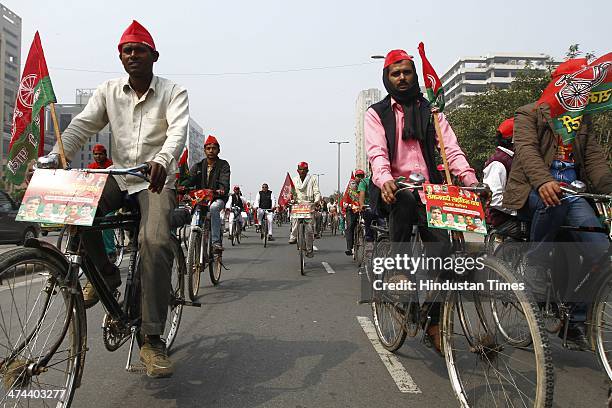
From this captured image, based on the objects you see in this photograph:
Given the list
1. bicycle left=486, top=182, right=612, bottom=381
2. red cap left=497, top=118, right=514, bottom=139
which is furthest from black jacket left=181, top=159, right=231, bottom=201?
bicycle left=486, top=182, right=612, bottom=381

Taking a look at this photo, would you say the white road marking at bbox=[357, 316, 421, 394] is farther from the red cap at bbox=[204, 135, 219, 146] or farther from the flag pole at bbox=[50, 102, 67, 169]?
the red cap at bbox=[204, 135, 219, 146]

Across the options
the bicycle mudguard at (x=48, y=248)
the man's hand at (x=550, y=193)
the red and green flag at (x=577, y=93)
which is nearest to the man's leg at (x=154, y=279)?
the bicycle mudguard at (x=48, y=248)

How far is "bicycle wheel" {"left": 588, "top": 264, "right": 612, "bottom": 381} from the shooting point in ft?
9.33

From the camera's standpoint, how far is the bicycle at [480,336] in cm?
226

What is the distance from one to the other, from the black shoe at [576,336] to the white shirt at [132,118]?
8.98 feet

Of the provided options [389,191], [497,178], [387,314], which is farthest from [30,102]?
[497,178]

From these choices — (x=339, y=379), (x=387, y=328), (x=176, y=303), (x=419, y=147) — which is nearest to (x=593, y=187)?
(x=419, y=147)

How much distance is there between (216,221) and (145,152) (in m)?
3.99

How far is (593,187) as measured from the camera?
3529 millimetres

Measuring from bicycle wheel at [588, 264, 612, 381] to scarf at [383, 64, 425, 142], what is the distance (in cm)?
149

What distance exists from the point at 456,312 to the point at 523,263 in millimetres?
1275

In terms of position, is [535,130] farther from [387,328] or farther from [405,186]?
[387,328]

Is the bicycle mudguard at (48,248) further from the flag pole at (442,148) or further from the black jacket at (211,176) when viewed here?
the black jacket at (211,176)

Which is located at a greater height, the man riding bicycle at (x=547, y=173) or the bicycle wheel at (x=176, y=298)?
the man riding bicycle at (x=547, y=173)
